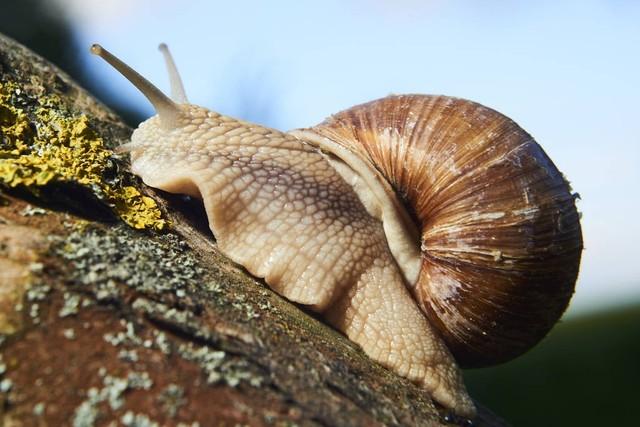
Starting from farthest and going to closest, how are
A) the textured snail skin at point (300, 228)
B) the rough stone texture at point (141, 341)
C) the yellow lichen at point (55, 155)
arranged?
the textured snail skin at point (300, 228)
the yellow lichen at point (55, 155)
the rough stone texture at point (141, 341)

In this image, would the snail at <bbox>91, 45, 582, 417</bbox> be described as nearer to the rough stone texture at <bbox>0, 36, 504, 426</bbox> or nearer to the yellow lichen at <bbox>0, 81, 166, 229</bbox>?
the yellow lichen at <bbox>0, 81, 166, 229</bbox>

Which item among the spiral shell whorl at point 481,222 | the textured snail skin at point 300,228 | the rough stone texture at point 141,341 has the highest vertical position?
the spiral shell whorl at point 481,222

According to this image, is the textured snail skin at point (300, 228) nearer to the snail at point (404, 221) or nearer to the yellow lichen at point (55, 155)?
the snail at point (404, 221)

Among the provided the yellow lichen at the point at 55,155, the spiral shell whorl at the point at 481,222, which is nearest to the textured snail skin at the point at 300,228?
the spiral shell whorl at the point at 481,222

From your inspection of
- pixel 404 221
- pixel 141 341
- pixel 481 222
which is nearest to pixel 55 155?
pixel 141 341

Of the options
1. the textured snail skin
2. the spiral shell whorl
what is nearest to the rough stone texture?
the textured snail skin

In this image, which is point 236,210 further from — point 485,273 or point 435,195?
point 485,273

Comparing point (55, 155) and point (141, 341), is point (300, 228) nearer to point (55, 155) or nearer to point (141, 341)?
point (55, 155)
